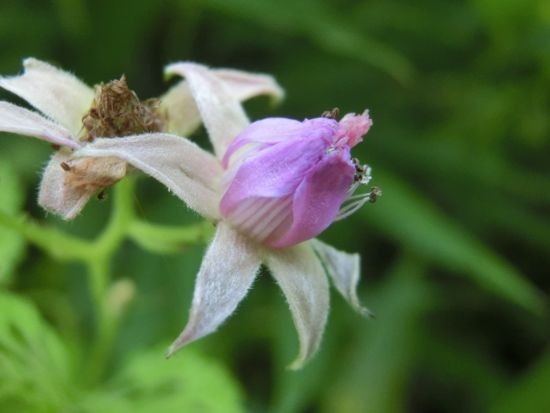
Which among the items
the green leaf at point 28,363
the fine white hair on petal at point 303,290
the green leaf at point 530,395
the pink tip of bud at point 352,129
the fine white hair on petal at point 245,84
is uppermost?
the pink tip of bud at point 352,129

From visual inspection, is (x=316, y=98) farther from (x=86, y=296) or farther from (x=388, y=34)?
(x=86, y=296)

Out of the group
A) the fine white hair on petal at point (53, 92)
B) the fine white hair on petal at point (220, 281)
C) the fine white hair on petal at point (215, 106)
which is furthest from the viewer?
the fine white hair on petal at point (215, 106)

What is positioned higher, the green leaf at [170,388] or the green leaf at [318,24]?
the green leaf at [318,24]

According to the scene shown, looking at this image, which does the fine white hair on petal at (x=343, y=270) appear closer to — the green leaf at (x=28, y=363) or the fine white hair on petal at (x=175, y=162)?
the fine white hair on petal at (x=175, y=162)

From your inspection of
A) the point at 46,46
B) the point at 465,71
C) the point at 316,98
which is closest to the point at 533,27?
the point at 465,71

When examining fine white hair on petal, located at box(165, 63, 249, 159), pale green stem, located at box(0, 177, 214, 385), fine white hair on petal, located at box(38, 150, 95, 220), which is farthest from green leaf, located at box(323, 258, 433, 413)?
fine white hair on petal, located at box(38, 150, 95, 220)

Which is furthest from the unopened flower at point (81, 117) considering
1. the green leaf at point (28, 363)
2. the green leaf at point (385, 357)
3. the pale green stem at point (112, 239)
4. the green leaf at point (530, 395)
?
the green leaf at point (530, 395)
